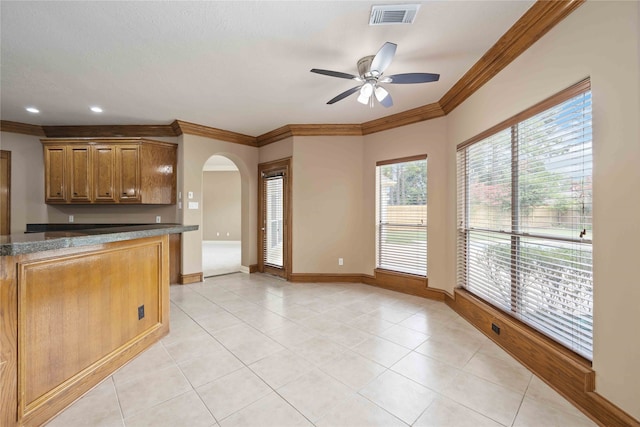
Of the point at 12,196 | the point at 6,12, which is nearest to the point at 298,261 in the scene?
the point at 6,12

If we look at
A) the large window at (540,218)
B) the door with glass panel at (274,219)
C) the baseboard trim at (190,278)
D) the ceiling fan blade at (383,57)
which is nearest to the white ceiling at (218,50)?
the ceiling fan blade at (383,57)

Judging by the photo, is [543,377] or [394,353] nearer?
[543,377]

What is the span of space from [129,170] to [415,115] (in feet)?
15.0

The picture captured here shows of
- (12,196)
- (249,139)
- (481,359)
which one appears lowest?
(481,359)

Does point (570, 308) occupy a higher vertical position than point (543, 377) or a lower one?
higher

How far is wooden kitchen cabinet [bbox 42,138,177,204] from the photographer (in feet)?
14.5

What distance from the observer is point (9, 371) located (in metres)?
1.44

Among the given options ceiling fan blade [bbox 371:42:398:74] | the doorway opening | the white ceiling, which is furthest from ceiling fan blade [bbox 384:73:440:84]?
the doorway opening

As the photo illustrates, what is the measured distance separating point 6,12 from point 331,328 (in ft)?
12.2

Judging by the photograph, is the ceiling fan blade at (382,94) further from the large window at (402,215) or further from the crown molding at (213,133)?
the crown molding at (213,133)

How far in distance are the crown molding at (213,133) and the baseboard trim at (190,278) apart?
96.0 inches

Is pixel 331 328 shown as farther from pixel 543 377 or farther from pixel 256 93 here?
pixel 256 93

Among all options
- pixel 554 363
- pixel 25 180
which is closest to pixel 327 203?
pixel 554 363

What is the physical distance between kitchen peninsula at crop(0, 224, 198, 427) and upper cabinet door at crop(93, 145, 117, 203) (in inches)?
108
